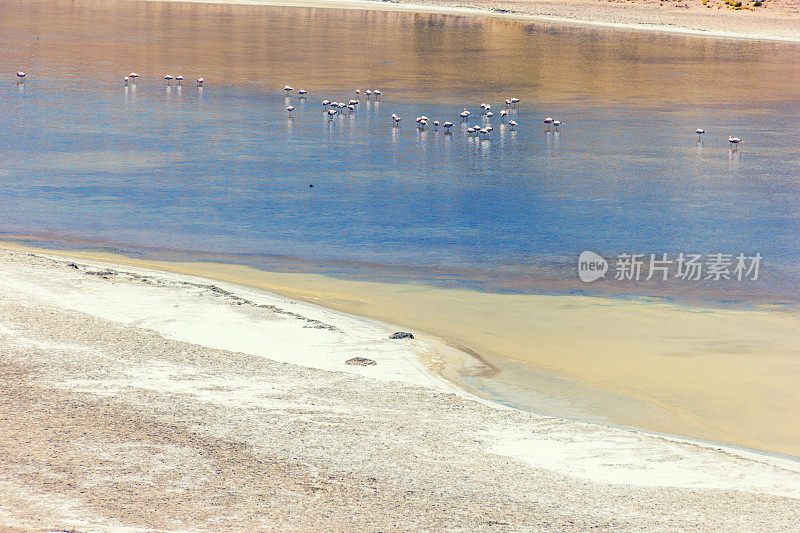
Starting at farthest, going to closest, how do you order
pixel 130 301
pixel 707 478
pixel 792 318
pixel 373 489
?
pixel 792 318, pixel 130 301, pixel 707 478, pixel 373 489

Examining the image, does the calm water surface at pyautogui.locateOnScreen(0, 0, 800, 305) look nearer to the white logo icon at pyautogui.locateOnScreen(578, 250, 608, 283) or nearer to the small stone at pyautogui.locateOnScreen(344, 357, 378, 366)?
the white logo icon at pyautogui.locateOnScreen(578, 250, 608, 283)

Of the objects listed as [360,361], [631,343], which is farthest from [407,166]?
[360,361]

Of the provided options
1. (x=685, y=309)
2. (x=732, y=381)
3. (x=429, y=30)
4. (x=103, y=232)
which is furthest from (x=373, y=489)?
(x=429, y=30)

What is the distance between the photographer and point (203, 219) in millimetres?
16688

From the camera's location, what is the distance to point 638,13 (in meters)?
66.5

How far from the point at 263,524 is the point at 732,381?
617 cm

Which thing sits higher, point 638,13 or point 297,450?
point 638,13

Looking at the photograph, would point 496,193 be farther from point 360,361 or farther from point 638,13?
point 638,13

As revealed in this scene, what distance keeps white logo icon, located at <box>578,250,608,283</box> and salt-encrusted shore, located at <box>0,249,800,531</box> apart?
15.1ft

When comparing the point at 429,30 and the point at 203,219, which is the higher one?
the point at 429,30

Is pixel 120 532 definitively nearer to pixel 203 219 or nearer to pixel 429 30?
pixel 203 219

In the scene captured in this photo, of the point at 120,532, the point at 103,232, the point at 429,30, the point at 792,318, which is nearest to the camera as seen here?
the point at 120,532

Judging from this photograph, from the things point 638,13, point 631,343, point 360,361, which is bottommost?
point 631,343

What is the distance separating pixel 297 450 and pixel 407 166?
45.7 ft
